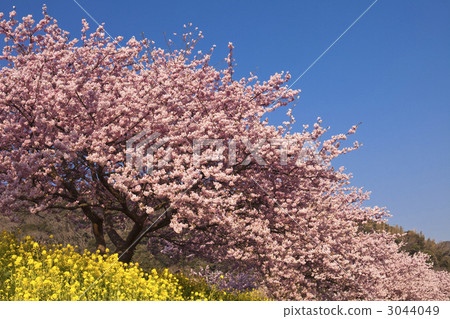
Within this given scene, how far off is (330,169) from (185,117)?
5.18 metres

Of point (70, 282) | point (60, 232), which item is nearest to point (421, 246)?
point (60, 232)

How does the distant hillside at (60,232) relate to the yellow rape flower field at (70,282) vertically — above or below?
above

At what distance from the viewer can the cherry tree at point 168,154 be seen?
11273 mm

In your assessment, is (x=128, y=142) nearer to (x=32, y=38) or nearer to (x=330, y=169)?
(x=32, y=38)

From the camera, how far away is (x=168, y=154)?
451 inches

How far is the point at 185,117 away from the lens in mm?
12703

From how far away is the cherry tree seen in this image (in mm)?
11273

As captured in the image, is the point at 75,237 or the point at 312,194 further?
the point at 75,237
